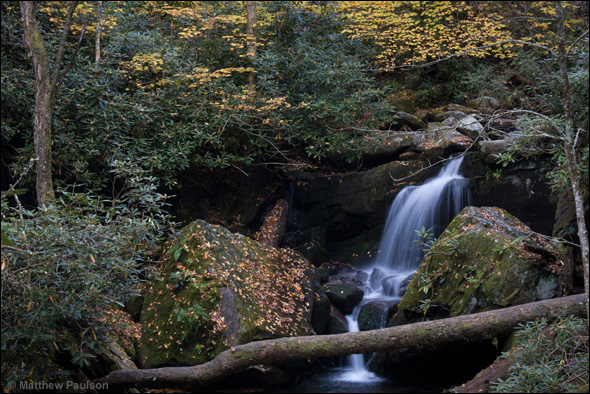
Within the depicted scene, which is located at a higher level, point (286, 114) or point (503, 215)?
point (286, 114)

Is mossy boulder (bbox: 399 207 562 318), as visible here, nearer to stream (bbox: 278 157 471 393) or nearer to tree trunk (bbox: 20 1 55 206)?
stream (bbox: 278 157 471 393)

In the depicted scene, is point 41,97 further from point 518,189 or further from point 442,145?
point 518,189

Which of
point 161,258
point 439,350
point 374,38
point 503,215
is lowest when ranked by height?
point 439,350

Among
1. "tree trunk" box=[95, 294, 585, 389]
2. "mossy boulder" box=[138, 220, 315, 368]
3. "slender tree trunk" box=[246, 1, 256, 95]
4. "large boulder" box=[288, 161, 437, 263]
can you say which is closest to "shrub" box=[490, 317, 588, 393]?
"tree trunk" box=[95, 294, 585, 389]

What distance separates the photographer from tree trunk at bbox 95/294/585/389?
5.02 metres

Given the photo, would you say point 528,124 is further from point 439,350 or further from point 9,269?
point 9,269

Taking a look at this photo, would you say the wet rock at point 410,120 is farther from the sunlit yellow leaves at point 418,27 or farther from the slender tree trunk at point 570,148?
the slender tree trunk at point 570,148

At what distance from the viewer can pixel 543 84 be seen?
7.20 m

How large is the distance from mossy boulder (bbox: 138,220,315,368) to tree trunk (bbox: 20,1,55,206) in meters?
2.48

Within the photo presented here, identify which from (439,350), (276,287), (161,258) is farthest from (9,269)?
(439,350)

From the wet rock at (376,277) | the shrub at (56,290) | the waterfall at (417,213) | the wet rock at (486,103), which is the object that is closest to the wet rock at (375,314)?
the wet rock at (376,277)

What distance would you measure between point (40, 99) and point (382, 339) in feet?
22.2

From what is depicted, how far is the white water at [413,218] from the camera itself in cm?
1017

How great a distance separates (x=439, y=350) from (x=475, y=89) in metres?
9.91
